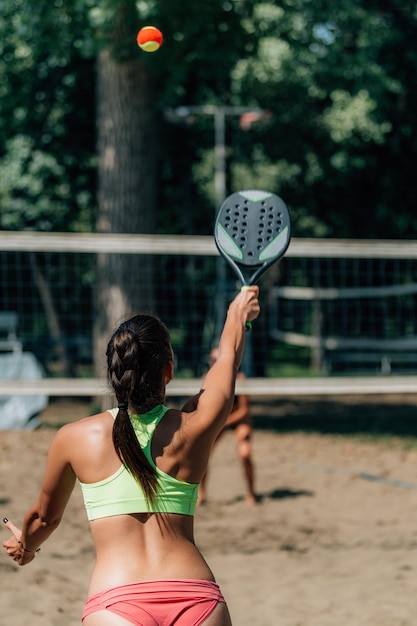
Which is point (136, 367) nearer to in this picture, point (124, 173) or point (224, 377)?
point (224, 377)

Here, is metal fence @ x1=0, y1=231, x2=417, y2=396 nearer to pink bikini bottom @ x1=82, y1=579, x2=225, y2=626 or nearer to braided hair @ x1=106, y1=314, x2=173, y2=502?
braided hair @ x1=106, y1=314, x2=173, y2=502

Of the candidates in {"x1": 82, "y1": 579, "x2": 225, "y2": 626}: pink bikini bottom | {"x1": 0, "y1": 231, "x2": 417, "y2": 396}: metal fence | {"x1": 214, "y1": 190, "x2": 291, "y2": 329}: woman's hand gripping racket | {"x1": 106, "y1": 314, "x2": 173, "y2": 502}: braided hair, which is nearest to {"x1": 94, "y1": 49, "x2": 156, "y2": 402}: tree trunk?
{"x1": 0, "y1": 231, "x2": 417, "y2": 396}: metal fence

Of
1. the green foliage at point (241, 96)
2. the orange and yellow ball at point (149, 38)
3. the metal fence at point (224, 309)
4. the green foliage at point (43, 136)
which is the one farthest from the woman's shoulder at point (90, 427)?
the green foliage at point (43, 136)

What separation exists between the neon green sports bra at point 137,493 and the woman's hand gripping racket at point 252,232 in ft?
2.07

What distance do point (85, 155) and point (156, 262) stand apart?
5412mm

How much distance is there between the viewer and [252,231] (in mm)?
2762

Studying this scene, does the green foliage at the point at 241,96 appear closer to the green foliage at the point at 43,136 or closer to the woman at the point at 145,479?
the green foliage at the point at 43,136

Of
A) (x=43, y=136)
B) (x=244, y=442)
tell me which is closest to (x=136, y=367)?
(x=244, y=442)

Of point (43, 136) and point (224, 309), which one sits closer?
point (224, 309)

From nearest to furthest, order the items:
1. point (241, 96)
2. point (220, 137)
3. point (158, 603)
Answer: point (158, 603)
point (220, 137)
point (241, 96)

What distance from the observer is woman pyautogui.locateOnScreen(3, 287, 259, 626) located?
2.14m

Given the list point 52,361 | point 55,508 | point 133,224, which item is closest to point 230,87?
point 52,361

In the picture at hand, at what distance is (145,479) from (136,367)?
272 millimetres

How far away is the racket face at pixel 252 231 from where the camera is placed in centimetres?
273
